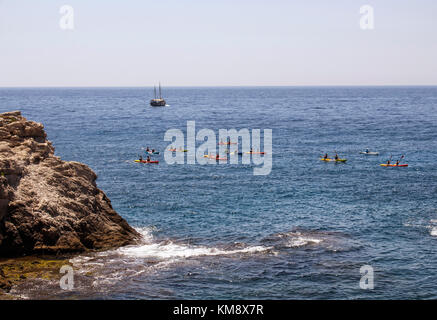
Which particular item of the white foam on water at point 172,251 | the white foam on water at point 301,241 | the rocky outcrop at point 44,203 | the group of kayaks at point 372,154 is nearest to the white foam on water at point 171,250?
the white foam on water at point 172,251

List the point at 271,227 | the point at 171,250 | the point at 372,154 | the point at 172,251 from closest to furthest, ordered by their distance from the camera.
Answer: the point at 172,251 → the point at 171,250 → the point at 271,227 → the point at 372,154

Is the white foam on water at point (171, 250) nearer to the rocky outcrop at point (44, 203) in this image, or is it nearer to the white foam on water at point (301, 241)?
the rocky outcrop at point (44, 203)

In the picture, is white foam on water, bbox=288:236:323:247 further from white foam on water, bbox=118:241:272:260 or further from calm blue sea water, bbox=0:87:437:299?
white foam on water, bbox=118:241:272:260

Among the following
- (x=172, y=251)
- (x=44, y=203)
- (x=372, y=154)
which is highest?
(x=44, y=203)

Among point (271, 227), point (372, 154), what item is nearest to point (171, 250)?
point (271, 227)

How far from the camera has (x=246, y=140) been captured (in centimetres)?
11375

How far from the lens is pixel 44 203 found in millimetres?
40906

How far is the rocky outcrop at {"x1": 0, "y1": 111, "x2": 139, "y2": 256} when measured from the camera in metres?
39.2

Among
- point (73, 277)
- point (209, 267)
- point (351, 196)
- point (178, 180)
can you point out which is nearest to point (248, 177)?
point (178, 180)

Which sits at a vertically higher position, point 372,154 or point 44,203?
point 44,203

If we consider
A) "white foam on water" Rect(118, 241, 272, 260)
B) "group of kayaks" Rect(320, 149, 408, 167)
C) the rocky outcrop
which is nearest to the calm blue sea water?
"white foam on water" Rect(118, 241, 272, 260)

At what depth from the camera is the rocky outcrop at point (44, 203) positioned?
3918 cm

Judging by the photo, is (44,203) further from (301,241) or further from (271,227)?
(301,241)
